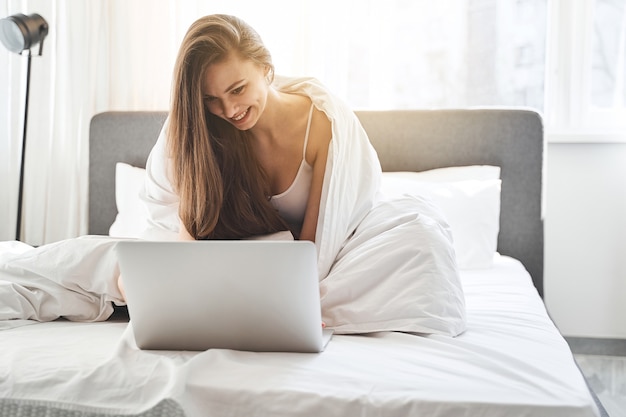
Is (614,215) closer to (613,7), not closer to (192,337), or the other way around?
(613,7)

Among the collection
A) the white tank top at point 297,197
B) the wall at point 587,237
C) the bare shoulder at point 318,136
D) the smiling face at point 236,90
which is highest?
the smiling face at point 236,90

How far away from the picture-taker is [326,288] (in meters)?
2.01

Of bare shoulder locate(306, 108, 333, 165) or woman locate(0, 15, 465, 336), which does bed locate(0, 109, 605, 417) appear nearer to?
woman locate(0, 15, 465, 336)

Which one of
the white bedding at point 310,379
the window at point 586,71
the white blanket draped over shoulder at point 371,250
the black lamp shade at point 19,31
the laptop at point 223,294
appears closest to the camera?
the white bedding at point 310,379

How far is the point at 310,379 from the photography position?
1539mm

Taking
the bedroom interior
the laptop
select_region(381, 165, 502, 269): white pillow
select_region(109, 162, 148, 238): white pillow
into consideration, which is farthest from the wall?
the laptop

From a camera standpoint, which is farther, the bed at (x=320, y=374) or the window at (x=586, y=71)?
the window at (x=586, y=71)

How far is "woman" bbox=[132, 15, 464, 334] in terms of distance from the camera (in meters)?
1.96

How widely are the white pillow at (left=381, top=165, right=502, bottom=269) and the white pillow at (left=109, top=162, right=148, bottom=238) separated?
934mm

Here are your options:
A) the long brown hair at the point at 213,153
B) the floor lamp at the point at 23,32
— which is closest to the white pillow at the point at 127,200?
the floor lamp at the point at 23,32

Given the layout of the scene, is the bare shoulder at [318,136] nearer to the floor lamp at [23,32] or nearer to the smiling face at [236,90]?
the smiling face at [236,90]

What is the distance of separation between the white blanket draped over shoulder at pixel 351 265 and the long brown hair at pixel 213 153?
18 centimetres

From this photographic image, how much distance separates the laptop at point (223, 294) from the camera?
1.58m

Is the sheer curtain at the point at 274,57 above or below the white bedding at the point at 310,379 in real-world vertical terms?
above
